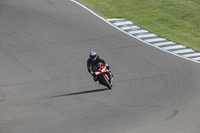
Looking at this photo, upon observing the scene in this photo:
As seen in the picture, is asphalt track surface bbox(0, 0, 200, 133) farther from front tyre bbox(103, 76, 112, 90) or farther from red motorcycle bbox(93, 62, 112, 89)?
red motorcycle bbox(93, 62, 112, 89)

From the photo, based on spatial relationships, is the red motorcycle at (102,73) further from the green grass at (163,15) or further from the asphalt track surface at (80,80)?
the green grass at (163,15)

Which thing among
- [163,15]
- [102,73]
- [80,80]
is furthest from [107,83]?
[163,15]

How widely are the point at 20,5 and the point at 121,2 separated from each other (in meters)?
8.92

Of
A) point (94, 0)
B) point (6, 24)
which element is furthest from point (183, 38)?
point (6, 24)

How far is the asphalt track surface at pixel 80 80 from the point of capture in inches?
632

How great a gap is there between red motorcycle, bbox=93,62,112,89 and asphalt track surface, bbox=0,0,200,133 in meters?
0.38

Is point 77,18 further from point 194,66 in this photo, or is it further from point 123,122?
point 123,122

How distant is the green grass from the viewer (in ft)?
98.4

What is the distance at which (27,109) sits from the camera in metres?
18.0

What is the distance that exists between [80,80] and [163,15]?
1461cm

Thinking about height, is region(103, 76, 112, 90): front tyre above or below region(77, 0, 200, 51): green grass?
below

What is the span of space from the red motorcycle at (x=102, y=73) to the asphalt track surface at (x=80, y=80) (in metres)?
0.38

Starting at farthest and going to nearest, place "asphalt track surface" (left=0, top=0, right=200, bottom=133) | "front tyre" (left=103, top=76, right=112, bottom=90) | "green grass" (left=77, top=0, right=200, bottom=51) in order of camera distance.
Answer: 1. "green grass" (left=77, top=0, right=200, bottom=51)
2. "front tyre" (left=103, top=76, right=112, bottom=90)
3. "asphalt track surface" (left=0, top=0, right=200, bottom=133)

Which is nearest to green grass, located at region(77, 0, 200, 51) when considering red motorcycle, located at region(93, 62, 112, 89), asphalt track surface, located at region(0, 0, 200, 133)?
asphalt track surface, located at region(0, 0, 200, 133)
